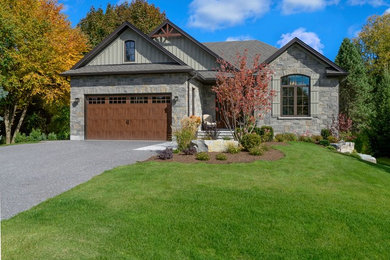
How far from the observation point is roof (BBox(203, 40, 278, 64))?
19.2m

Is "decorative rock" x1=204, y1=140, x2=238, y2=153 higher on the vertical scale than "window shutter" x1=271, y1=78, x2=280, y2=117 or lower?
lower

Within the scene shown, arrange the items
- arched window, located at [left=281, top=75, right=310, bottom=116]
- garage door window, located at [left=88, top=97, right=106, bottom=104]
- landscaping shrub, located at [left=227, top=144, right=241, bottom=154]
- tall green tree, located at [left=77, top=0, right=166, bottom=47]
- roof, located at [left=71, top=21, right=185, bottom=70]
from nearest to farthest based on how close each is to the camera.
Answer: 1. landscaping shrub, located at [left=227, top=144, right=241, bottom=154]
2. arched window, located at [left=281, top=75, right=310, bottom=116]
3. roof, located at [left=71, top=21, right=185, bottom=70]
4. garage door window, located at [left=88, top=97, right=106, bottom=104]
5. tall green tree, located at [left=77, top=0, right=166, bottom=47]

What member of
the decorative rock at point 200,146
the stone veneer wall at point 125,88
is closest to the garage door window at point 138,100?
the stone veneer wall at point 125,88

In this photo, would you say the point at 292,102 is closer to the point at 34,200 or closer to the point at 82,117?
the point at 82,117

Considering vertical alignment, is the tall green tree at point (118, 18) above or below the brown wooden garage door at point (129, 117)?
above

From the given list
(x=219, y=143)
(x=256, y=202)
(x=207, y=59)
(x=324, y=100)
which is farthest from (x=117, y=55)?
(x=256, y=202)

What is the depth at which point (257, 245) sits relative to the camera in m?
3.69

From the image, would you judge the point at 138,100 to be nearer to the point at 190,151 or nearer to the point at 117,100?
the point at 117,100

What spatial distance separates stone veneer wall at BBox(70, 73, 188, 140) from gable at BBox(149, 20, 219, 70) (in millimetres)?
3348

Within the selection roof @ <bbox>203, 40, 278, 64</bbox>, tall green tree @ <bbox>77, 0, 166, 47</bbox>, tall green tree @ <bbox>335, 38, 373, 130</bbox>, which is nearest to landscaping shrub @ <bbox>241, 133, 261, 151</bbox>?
roof @ <bbox>203, 40, 278, 64</bbox>

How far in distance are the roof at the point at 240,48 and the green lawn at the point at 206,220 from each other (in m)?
13.6

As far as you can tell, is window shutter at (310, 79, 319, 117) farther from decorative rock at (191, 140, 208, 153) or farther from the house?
decorative rock at (191, 140, 208, 153)

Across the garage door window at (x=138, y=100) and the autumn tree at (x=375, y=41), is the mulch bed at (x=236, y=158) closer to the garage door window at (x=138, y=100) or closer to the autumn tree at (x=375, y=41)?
the garage door window at (x=138, y=100)

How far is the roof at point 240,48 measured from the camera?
19200 mm
